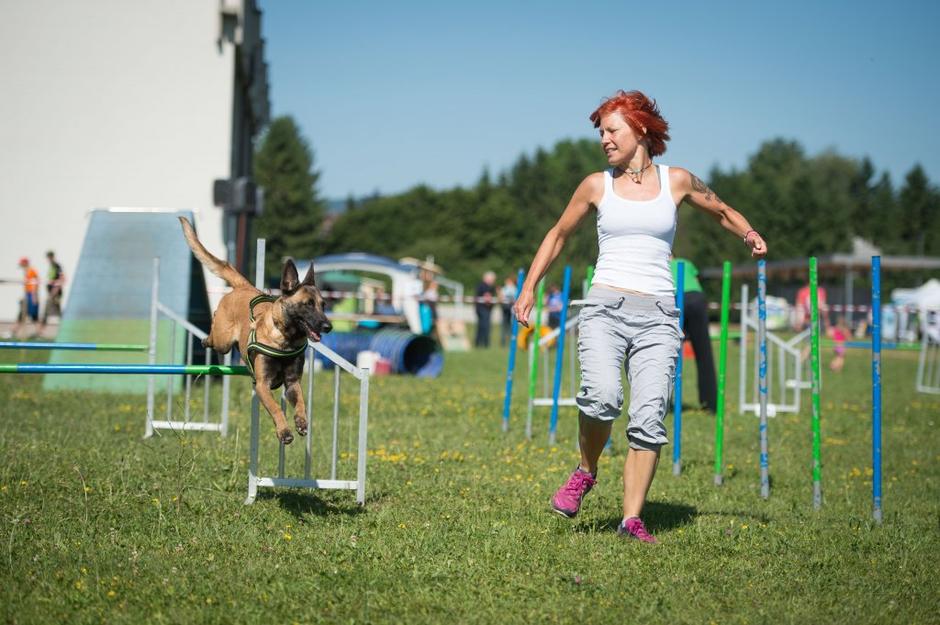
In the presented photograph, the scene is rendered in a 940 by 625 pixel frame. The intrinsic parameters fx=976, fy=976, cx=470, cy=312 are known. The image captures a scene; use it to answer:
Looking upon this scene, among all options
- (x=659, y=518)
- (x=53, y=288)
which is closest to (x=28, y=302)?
(x=53, y=288)

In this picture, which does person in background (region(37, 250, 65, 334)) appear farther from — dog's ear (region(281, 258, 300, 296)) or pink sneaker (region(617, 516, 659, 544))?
pink sneaker (region(617, 516, 659, 544))

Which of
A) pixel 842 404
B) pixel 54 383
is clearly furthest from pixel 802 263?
pixel 54 383

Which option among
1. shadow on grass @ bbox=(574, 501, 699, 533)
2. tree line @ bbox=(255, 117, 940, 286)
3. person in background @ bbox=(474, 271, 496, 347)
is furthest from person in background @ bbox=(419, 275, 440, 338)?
tree line @ bbox=(255, 117, 940, 286)

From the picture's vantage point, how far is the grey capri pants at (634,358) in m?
4.85

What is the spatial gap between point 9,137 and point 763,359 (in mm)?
18604

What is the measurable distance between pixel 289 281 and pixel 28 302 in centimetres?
1200

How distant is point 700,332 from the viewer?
35.9 feet

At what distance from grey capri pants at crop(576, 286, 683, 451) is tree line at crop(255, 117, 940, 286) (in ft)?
182

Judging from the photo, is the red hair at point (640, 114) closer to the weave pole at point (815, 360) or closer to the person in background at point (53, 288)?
the weave pole at point (815, 360)

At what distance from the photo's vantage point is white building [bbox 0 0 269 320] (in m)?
20.0

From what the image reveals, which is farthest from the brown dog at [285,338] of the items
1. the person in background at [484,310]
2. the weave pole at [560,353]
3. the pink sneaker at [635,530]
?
the person in background at [484,310]

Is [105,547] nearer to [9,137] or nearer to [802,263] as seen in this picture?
[9,137]

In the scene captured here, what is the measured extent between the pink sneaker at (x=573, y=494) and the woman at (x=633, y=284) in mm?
253

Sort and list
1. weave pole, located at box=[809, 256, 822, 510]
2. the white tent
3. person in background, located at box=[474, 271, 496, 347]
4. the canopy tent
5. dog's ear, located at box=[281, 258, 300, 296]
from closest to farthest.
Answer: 1. dog's ear, located at box=[281, 258, 300, 296]
2. weave pole, located at box=[809, 256, 822, 510]
3. person in background, located at box=[474, 271, 496, 347]
4. the white tent
5. the canopy tent
